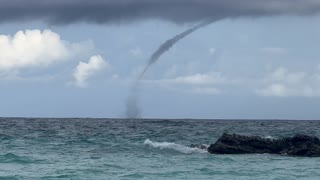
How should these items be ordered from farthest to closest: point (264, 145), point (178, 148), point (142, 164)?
point (178, 148) → point (264, 145) → point (142, 164)

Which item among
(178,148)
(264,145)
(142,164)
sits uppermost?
(264,145)

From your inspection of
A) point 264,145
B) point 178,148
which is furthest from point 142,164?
point 178,148

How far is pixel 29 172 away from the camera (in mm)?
37094

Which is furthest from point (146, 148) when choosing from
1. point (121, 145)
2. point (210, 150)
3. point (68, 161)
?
point (68, 161)

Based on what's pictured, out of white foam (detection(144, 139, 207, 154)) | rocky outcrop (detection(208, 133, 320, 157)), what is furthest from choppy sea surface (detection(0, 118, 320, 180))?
rocky outcrop (detection(208, 133, 320, 157))

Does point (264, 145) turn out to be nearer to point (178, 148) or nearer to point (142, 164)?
point (178, 148)

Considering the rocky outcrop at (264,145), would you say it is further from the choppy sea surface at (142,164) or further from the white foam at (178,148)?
the white foam at (178,148)

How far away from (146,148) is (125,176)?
60.8 ft

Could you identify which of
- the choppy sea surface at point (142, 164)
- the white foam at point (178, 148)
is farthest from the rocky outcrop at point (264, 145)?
the white foam at point (178, 148)

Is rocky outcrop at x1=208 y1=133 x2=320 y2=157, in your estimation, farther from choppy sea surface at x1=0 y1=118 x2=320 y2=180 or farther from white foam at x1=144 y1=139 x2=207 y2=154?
white foam at x1=144 y1=139 x2=207 y2=154

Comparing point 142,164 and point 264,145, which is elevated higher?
point 264,145

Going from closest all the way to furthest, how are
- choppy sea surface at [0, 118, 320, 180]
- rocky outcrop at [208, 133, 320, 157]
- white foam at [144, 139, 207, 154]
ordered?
choppy sea surface at [0, 118, 320, 180]
rocky outcrop at [208, 133, 320, 157]
white foam at [144, 139, 207, 154]

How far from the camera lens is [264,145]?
1885 inches

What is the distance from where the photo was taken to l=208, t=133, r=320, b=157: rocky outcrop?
46366mm
